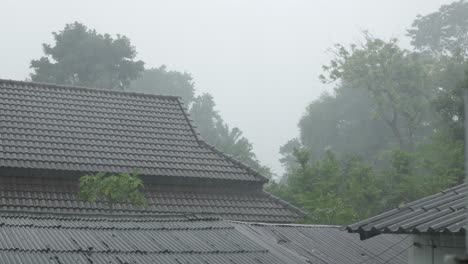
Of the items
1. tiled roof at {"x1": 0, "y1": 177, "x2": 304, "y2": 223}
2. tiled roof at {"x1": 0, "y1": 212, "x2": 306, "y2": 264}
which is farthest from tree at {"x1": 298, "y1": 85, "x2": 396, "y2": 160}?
tiled roof at {"x1": 0, "y1": 212, "x2": 306, "y2": 264}

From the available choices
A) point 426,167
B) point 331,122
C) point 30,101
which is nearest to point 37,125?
point 30,101

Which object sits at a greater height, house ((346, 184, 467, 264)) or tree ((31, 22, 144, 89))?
tree ((31, 22, 144, 89))

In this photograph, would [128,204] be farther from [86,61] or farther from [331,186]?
[86,61]

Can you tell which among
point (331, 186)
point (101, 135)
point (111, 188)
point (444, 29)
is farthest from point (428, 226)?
point (444, 29)

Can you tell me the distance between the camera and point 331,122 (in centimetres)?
6338

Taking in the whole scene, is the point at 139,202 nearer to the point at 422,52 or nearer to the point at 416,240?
the point at 416,240

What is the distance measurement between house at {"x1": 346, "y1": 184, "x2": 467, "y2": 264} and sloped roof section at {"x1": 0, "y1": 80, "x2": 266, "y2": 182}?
465 inches

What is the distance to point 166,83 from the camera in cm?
7825

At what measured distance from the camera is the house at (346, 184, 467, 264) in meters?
10.6

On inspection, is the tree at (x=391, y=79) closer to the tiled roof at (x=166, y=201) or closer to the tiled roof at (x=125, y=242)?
the tiled roof at (x=166, y=201)

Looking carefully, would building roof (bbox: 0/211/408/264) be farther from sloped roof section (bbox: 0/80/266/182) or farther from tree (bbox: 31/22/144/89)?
tree (bbox: 31/22/144/89)

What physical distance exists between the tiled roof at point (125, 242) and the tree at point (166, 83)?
195 feet

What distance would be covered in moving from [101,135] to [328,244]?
9744 mm

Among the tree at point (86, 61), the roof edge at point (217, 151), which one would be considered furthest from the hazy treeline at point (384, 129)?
the tree at point (86, 61)
